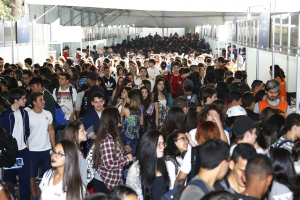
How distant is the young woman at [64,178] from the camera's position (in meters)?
3.36

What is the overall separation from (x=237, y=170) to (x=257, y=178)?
0.38 meters

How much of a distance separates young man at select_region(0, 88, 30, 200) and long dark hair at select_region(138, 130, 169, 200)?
2.36 meters

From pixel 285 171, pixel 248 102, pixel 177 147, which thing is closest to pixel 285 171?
pixel 285 171

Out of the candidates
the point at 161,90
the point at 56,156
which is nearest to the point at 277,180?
the point at 56,156

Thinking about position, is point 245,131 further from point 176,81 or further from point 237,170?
point 176,81

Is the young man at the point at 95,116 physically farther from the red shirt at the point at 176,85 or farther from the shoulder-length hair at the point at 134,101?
the red shirt at the point at 176,85

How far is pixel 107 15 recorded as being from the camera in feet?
100

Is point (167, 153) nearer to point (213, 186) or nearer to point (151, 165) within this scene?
point (151, 165)

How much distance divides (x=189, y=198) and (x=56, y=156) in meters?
1.35

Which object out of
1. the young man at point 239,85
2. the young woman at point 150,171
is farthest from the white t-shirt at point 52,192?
the young man at point 239,85

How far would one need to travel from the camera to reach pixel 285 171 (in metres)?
3.22

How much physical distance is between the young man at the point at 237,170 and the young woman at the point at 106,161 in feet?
4.16

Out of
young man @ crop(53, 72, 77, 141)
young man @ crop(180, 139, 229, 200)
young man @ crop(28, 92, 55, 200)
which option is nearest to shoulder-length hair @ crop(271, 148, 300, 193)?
young man @ crop(180, 139, 229, 200)

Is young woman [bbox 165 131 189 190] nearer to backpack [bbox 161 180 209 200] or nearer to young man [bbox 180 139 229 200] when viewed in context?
young man [bbox 180 139 229 200]
